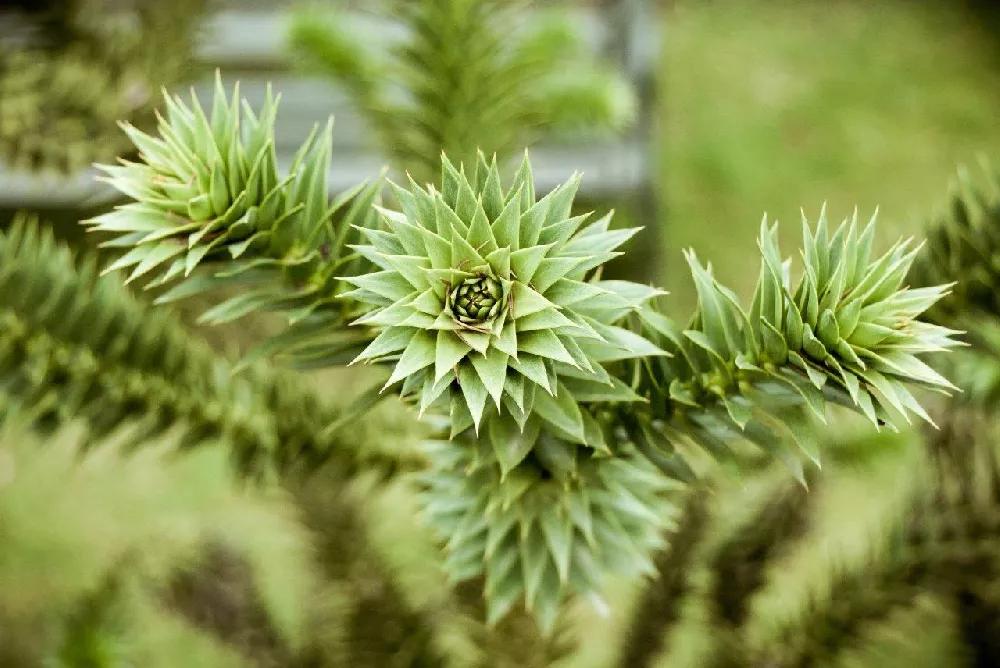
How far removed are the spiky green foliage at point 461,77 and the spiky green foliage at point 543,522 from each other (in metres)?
0.55

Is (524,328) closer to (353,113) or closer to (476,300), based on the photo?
(476,300)

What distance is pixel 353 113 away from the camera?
2.22m

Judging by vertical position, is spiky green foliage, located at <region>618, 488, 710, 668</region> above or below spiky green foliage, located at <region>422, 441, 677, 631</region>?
below

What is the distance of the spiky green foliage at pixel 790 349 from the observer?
0.57 m

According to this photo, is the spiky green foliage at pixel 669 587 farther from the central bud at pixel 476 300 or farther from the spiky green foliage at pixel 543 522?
the central bud at pixel 476 300

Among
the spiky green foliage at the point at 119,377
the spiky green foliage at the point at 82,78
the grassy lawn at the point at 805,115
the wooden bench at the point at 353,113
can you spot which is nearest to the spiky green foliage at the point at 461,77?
the spiky green foliage at the point at 82,78

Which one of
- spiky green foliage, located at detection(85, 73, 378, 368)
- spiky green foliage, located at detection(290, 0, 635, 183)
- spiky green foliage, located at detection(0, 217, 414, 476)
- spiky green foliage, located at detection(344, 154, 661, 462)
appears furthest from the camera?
spiky green foliage, located at detection(290, 0, 635, 183)

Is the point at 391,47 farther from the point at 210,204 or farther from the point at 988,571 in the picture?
the point at 988,571

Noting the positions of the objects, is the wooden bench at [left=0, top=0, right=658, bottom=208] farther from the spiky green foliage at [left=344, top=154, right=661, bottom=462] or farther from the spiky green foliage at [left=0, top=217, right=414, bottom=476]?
the spiky green foliage at [left=344, top=154, right=661, bottom=462]

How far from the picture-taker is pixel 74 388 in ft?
2.94

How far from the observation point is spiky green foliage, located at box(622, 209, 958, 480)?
22.3 inches

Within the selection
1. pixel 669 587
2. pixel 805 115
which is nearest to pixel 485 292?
pixel 669 587

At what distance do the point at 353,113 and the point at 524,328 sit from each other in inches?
72.0

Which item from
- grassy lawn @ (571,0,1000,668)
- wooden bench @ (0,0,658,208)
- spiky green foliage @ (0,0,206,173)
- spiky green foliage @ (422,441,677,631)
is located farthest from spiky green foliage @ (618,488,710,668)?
grassy lawn @ (571,0,1000,668)
